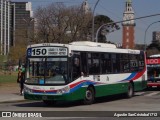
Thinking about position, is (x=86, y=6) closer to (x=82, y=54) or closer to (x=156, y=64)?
(x=156, y=64)

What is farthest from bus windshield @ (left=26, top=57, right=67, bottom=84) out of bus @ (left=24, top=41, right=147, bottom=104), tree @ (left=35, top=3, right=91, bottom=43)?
tree @ (left=35, top=3, right=91, bottom=43)

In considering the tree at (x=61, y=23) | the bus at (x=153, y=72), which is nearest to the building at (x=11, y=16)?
the tree at (x=61, y=23)

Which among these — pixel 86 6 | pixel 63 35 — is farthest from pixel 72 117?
pixel 86 6

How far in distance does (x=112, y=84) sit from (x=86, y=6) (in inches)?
1491

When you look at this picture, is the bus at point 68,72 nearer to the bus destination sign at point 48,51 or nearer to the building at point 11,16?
the bus destination sign at point 48,51

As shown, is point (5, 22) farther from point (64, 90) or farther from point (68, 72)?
point (64, 90)

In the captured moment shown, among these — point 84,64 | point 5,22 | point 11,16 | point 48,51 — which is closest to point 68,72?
point 48,51

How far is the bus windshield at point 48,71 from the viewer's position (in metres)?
19.9

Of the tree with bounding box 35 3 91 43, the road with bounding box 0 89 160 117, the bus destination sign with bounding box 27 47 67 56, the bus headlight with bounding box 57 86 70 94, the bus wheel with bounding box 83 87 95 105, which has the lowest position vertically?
the road with bounding box 0 89 160 117

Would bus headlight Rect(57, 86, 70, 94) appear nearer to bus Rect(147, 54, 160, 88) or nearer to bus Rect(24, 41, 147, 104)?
bus Rect(24, 41, 147, 104)

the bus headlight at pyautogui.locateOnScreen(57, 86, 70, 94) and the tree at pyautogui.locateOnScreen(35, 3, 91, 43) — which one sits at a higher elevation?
the tree at pyautogui.locateOnScreen(35, 3, 91, 43)

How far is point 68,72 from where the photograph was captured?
1986 cm

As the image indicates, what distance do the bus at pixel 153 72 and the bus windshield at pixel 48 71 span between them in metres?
15.9

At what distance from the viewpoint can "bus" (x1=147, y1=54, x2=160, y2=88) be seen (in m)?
34.6
